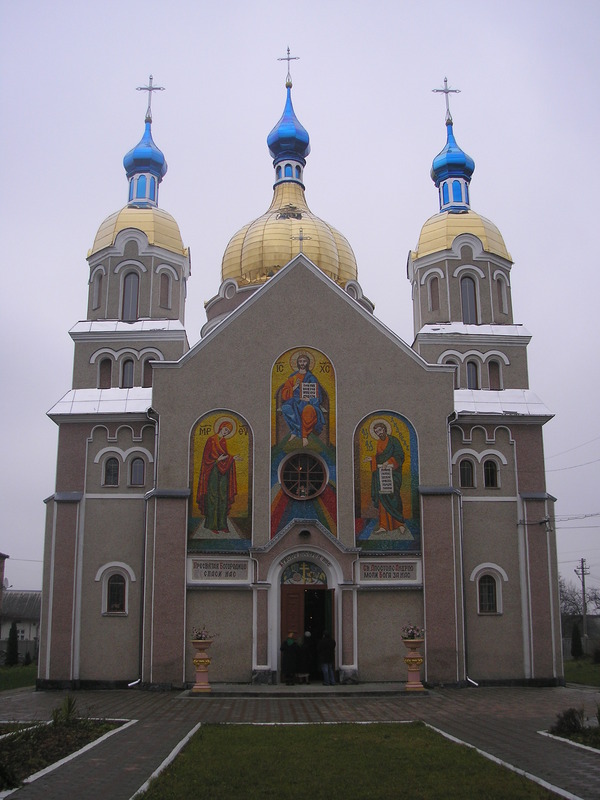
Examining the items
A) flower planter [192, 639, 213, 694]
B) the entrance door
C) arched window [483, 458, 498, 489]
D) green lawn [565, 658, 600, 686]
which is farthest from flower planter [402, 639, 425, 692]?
green lawn [565, 658, 600, 686]

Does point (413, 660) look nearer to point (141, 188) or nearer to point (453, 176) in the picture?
point (453, 176)

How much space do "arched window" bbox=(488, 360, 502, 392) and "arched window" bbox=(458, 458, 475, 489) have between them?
10.2ft

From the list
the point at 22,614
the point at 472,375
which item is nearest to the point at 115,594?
the point at 472,375

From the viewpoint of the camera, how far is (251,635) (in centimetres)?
2347

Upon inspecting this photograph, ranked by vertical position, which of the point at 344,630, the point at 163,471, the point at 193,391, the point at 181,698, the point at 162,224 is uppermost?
the point at 162,224

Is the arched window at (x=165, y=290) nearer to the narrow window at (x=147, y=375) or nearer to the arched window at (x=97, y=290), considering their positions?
the arched window at (x=97, y=290)

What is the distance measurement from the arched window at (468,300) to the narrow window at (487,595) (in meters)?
A: 8.53

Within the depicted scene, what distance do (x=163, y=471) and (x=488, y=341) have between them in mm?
11341

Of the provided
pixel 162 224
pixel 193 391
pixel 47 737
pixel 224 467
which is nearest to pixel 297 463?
pixel 224 467

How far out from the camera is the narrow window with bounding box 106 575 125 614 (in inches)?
981

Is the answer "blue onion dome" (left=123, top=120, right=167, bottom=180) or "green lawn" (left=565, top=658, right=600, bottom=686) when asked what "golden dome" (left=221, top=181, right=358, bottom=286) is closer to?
"blue onion dome" (left=123, top=120, right=167, bottom=180)

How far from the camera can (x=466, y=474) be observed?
2642cm

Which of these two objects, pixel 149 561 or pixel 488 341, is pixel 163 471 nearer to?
pixel 149 561

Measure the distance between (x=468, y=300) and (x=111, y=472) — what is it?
508 inches
